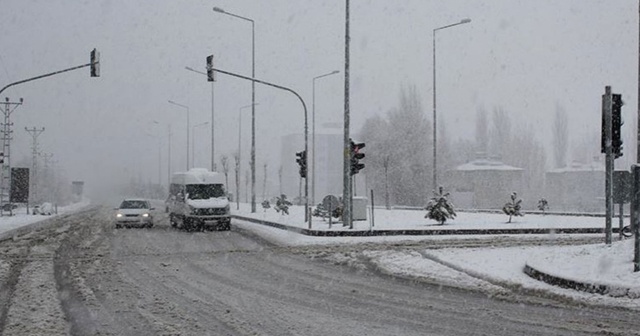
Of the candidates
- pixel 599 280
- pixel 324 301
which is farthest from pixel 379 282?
pixel 599 280

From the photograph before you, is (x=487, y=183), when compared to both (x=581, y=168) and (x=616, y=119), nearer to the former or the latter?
(x=581, y=168)

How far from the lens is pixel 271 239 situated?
23828mm

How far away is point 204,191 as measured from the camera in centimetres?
3048

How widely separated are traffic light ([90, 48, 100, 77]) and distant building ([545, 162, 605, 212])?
60.8 metres

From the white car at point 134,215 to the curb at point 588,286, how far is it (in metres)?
21.9

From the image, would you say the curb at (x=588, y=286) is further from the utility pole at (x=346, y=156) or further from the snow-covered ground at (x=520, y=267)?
the utility pole at (x=346, y=156)

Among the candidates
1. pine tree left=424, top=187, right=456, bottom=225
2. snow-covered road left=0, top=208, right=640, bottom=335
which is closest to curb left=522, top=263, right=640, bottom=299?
snow-covered road left=0, top=208, right=640, bottom=335

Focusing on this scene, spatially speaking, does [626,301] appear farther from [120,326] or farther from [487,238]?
[487,238]

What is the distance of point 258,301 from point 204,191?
67.3ft

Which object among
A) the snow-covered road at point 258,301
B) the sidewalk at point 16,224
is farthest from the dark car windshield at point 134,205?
the snow-covered road at point 258,301

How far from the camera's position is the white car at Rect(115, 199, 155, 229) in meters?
31.7

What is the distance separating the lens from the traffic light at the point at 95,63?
28219 millimetres

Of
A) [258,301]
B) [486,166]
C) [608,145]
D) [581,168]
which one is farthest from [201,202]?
[581,168]

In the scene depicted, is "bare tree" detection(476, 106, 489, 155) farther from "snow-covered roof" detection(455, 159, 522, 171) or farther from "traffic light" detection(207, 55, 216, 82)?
"traffic light" detection(207, 55, 216, 82)
